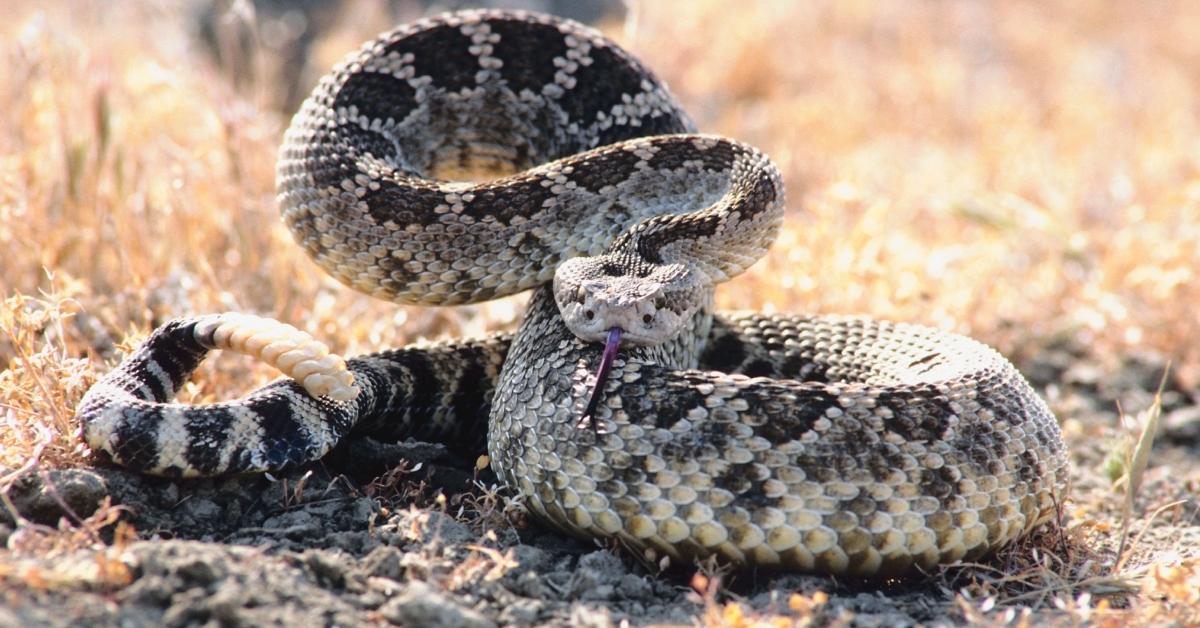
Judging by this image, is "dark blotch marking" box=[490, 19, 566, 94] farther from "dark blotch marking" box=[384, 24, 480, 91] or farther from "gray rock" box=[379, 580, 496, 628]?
"gray rock" box=[379, 580, 496, 628]

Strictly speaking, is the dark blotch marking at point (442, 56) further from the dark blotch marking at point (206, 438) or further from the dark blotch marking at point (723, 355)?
the dark blotch marking at point (206, 438)

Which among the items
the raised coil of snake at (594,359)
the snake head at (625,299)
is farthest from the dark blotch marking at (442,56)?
the snake head at (625,299)

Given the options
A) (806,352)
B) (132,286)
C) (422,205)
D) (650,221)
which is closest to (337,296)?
(132,286)

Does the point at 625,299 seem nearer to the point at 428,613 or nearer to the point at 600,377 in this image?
the point at 600,377

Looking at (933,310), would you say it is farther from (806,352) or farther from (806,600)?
(806,600)

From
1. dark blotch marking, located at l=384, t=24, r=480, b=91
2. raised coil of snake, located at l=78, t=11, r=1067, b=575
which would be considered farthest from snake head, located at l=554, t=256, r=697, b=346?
dark blotch marking, located at l=384, t=24, r=480, b=91

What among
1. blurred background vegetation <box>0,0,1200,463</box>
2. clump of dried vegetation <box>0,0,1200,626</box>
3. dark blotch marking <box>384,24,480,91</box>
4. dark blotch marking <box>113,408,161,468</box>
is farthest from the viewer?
blurred background vegetation <box>0,0,1200,463</box>

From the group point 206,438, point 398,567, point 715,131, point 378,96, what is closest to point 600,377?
point 398,567
